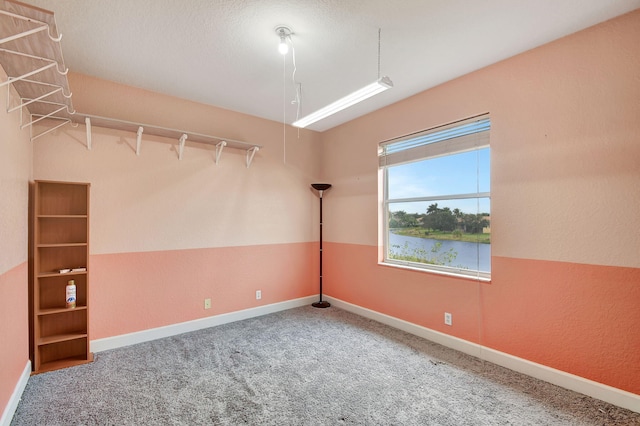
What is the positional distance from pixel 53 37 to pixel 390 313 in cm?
381

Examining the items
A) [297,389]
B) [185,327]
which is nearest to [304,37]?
[297,389]

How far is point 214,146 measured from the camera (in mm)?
3627

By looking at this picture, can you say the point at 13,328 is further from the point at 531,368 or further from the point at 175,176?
the point at 531,368

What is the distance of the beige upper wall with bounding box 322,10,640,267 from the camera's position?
2010 millimetres

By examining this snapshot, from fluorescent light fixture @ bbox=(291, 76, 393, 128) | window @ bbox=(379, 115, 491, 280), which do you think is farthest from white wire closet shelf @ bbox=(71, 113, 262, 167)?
window @ bbox=(379, 115, 491, 280)

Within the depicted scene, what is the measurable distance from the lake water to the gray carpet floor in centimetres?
90

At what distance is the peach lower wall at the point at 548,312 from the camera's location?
2.01 meters

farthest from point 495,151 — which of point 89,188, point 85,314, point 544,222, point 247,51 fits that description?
point 85,314

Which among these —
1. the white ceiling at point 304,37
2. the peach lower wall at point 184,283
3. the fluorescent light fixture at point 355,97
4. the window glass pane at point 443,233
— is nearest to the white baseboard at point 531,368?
the window glass pane at point 443,233

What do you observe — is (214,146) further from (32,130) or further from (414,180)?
(414,180)

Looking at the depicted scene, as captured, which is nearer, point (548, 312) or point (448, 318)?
point (548, 312)

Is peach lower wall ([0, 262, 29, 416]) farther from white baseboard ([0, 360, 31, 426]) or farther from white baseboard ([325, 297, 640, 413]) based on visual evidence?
white baseboard ([325, 297, 640, 413])

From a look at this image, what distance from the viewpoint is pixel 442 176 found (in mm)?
3209

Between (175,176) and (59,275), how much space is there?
142cm
